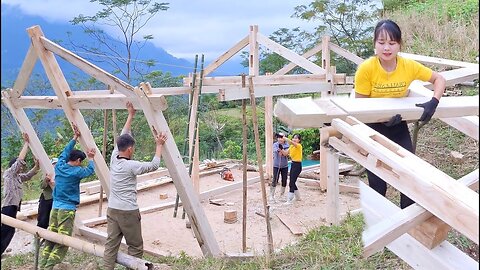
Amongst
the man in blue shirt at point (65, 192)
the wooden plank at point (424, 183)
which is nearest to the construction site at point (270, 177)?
the wooden plank at point (424, 183)

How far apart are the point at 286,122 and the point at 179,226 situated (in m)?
5.86

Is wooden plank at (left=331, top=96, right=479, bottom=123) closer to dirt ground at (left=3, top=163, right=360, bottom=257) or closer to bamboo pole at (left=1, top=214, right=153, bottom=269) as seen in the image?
bamboo pole at (left=1, top=214, right=153, bottom=269)

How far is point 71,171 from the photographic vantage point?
5.37 m

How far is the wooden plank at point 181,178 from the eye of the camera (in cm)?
464

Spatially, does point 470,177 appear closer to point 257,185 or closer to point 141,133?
point 257,185

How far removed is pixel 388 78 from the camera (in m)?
2.51

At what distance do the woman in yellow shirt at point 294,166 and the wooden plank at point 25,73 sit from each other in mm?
4395

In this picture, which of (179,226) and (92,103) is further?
(179,226)

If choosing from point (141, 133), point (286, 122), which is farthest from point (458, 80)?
point (141, 133)

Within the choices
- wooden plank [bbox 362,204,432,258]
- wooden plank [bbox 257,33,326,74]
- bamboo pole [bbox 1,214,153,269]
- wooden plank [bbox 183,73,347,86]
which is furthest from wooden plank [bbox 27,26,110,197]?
wooden plank [bbox 362,204,432,258]

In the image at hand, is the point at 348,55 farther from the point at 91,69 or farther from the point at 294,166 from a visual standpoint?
→ the point at 91,69

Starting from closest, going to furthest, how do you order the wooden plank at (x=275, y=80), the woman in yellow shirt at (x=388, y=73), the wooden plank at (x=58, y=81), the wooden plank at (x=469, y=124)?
the wooden plank at (x=469, y=124)
the woman in yellow shirt at (x=388, y=73)
the wooden plank at (x=58, y=81)
the wooden plank at (x=275, y=80)

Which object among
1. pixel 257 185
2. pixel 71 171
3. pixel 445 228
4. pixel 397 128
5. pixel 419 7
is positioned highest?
pixel 419 7

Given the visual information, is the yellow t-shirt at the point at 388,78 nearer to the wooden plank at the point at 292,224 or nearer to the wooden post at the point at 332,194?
the wooden post at the point at 332,194
